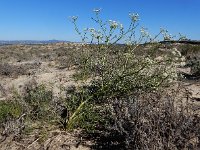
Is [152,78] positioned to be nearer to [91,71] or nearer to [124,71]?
[124,71]

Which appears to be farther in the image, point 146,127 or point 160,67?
point 160,67

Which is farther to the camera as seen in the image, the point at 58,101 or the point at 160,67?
the point at 58,101

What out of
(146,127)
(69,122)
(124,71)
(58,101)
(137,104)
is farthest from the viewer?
(58,101)

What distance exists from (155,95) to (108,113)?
816mm

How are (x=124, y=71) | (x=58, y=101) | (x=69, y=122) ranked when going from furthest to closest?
(x=58, y=101), (x=124, y=71), (x=69, y=122)

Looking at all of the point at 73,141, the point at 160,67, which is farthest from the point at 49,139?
the point at 160,67

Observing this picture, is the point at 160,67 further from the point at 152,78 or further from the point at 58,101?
the point at 58,101

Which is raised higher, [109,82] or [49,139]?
[109,82]

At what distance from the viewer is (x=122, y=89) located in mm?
6246

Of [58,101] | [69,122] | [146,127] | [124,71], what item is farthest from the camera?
[58,101]

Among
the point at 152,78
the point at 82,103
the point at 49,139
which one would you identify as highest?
the point at 152,78

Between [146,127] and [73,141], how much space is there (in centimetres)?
132

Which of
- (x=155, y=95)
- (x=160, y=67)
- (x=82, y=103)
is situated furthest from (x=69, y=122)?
(x=160, y=67)

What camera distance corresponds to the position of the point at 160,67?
253 inches
